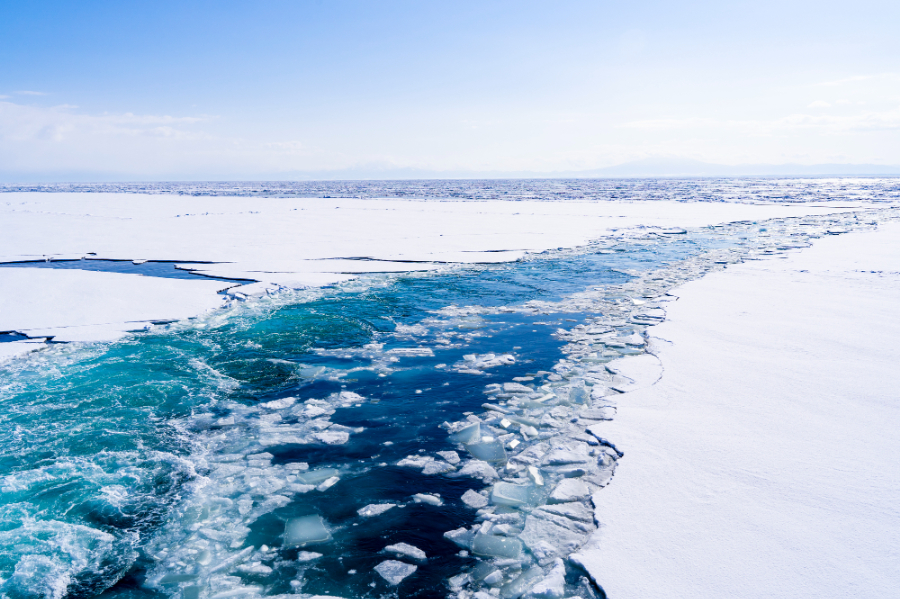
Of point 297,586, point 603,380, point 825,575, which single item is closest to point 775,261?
point 603,380

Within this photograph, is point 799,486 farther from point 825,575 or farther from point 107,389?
point 107,389

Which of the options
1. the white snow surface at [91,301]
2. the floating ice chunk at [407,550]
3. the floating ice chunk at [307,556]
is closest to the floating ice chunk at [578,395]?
the floating ice chunk at [407,550]

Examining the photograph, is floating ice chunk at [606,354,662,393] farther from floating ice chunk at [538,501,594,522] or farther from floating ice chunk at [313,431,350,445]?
floating ice chunk at [313,431,350,445]

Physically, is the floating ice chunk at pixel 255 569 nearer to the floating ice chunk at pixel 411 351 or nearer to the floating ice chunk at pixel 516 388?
the floating ice chunk at pixel 516 388

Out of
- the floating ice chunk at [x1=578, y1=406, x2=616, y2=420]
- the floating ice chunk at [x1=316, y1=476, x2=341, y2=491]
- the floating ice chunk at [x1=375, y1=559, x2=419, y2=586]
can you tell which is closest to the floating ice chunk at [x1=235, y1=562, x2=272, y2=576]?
the floating ice chunk at [x1=375, y1=559, x2=419, y2=586]

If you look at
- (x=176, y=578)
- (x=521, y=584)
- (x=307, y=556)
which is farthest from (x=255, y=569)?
(x=521, y=584)
